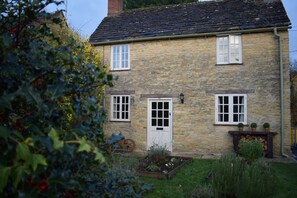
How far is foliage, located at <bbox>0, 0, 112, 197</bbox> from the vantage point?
1261mm

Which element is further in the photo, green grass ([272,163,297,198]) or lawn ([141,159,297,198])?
lawn ([141,159,297,198])

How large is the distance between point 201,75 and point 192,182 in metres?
7.37

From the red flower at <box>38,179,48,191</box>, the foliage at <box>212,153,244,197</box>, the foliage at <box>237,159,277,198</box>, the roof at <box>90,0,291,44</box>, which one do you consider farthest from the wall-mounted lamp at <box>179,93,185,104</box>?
the red flower at <box>38,179,48,191</box>

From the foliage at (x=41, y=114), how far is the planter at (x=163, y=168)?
595cm

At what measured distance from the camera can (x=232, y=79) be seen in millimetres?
13180

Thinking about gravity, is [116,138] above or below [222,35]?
below

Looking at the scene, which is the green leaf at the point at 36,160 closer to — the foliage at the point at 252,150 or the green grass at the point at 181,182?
the green grass at the point at 181,182

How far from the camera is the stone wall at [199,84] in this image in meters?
12.6

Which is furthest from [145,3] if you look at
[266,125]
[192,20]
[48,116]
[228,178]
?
[48,116]

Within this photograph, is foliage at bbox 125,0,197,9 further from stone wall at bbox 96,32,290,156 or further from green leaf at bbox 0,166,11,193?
green leaf at bbox 0,166,11,193

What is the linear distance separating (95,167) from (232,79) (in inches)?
472

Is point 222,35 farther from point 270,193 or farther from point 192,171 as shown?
point 270,193

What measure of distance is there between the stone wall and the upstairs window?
38 cm

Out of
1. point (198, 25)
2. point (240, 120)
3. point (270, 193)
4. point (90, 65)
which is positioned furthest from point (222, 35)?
point (90, 65)
